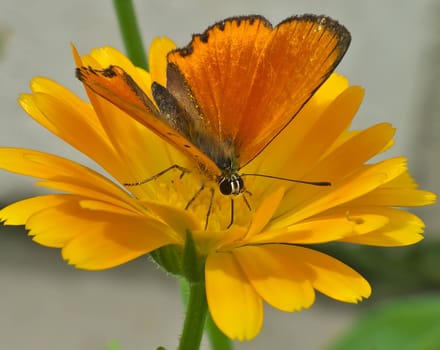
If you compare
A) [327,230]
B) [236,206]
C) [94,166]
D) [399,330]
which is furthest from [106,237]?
[94,166]

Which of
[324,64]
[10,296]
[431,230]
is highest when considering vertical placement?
[324,64]

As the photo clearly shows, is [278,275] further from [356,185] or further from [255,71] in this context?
[255,71]

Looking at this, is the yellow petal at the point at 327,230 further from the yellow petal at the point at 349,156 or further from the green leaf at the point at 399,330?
the green leaf at the point at 399,330

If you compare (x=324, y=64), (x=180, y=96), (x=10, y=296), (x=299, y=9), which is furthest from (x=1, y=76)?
(x=324, y=64)

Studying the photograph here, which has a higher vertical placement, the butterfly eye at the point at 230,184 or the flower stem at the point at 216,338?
the butterfly eye at the point at 230,184

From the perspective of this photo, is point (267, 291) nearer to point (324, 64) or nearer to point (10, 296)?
point (324, 64)

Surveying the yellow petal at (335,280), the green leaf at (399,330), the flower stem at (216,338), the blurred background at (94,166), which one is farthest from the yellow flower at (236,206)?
the blurred background at (94,166)
